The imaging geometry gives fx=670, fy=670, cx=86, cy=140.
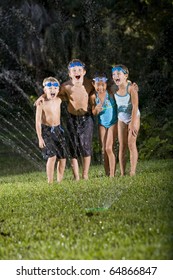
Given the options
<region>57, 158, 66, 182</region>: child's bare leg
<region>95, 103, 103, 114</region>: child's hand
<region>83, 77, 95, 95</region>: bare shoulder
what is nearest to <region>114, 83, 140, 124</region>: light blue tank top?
<region>95, 103, 103, 114</region>: child's hand

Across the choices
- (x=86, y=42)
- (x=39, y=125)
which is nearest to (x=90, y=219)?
(x=39, y=125)

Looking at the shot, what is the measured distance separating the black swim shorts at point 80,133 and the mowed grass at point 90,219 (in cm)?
40

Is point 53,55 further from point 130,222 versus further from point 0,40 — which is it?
point 130,222

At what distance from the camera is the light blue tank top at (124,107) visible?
789 cm

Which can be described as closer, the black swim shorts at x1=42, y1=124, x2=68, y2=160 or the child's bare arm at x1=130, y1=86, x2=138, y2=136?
the child's bare arm at x1=130, y1=86, x2=138, y2=136

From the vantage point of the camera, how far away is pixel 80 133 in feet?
26.7

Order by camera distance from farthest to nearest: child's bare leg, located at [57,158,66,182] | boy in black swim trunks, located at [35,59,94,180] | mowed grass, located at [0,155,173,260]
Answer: child's bare leg, located at [57,158,66,182] < boy in black swim trunks, located at [35,59,94,180] < mowed grass, located at [0,155,173,260]

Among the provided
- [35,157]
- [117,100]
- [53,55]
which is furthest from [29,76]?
[117,100]

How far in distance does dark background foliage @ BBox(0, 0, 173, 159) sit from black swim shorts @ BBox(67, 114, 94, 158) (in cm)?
546

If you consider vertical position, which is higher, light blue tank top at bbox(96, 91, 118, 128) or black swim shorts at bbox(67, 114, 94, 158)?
light blue tank top at bbox(96, 91, 118, 128)

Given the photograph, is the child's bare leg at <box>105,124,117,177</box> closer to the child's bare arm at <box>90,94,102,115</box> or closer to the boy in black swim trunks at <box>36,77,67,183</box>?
the child's bare arm at <box>90,94,102,115</box>

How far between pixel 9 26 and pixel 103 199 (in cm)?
1694

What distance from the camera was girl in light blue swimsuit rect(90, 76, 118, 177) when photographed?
8.05 meters

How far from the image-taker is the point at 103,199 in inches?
259
